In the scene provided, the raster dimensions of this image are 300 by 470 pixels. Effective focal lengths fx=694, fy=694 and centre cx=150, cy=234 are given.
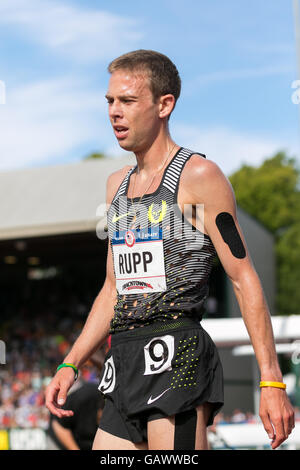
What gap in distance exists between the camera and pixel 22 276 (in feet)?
112

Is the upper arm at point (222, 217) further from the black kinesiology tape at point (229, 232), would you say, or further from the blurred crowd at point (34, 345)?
the blurred crowd at point (34, 345)

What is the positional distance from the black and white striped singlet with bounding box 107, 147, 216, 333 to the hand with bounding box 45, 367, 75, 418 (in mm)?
283

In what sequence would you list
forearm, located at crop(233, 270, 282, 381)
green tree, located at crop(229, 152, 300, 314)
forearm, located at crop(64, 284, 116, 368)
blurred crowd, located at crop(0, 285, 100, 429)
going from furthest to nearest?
green tree, located at crop(229, 152, 300, 314) < blurred crowd, located at crop(0, 285, 100, 429) < forearm, located at crop(64, 284, 116, 368) < forearm, located at crop(233, 270, 282, 381)

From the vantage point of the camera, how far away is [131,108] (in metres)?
2.72

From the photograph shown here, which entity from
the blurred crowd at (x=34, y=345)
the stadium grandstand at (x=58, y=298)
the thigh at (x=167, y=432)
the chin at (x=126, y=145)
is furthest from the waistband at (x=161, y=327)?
the blurred crowd at (x=34, y=345)

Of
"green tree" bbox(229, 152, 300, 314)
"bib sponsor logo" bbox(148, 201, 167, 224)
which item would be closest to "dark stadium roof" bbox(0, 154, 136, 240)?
"bib sponsor logo" bbox(148, 201, 167, 224)

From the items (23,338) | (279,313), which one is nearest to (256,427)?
(23,338)

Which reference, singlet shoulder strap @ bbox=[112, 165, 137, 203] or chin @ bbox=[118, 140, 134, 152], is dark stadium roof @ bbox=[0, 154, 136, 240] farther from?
chin @ bbox=[118, 140, 134, 152]

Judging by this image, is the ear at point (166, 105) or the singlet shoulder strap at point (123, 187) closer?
the ear at point (166, 105)

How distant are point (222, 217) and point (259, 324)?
43 cm

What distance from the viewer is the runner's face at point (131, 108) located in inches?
107

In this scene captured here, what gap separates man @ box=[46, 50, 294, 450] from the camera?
253 cm
